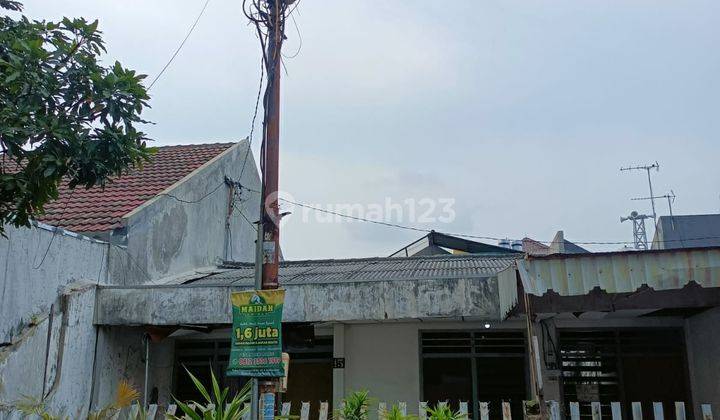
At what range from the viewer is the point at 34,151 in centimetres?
638

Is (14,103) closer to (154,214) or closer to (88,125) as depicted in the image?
(88,125)

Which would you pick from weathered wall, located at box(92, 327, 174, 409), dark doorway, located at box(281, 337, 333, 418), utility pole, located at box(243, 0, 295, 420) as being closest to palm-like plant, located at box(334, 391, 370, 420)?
utility pole, located at box(243, 0, 295, 420)

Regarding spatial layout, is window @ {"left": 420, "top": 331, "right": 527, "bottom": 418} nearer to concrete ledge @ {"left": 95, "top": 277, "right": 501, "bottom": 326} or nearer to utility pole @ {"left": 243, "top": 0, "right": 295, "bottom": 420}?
concrete ledge @ {"left": 95, "top": 277, "right": 501, "bottom": 326}

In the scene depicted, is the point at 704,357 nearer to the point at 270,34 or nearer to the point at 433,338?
the point at 433,338

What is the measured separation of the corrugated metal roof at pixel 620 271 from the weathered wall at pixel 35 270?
6.41m

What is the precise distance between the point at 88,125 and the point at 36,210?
1.00m

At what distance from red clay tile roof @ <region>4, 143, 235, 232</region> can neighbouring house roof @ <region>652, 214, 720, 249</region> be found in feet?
40.9

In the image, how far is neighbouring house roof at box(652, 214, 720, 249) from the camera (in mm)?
18109

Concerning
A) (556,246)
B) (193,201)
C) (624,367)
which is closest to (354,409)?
(624,367)

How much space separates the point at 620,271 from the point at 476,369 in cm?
503

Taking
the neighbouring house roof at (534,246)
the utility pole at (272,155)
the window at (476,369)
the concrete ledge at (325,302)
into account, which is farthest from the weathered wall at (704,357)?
the neighbouring house roof at (534,246)

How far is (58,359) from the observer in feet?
29.0

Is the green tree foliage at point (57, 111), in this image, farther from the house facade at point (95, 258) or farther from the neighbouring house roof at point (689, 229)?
the neighbouring house roof at point (689, 229)

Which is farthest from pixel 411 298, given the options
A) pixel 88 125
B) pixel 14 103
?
pixel 14 103
